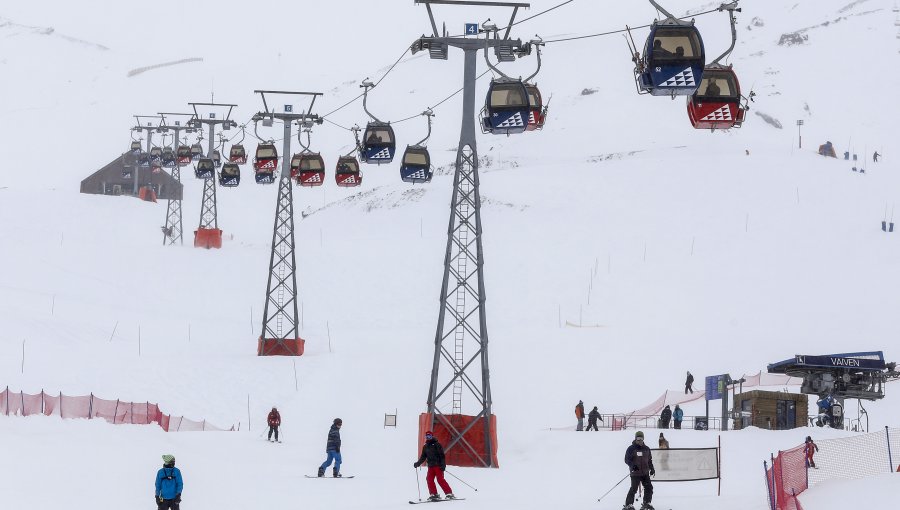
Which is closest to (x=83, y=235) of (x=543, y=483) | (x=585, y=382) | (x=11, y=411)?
(x=585, y=382)

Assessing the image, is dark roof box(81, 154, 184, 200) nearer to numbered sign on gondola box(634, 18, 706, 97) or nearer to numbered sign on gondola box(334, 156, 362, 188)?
numbered sign on gondola box(334, 156, 362, 188)

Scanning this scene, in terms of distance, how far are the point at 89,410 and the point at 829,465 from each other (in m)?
17.0

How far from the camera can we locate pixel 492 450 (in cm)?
2938

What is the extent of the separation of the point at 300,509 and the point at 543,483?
754 cm

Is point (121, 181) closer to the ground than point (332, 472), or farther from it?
farther from it

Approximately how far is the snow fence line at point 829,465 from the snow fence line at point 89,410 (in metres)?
15.9

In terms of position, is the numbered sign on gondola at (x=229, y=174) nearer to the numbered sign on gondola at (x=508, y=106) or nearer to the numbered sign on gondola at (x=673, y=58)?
the numbered sign on gondola at (x=508, y=106)

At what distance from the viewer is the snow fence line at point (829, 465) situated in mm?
17031

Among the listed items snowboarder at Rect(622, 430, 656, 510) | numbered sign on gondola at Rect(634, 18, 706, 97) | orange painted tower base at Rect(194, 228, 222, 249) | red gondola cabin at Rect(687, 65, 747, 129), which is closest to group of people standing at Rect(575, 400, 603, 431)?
red gondola cabin at Rect(687, 65, 747, 129)

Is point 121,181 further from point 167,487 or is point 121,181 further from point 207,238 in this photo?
point 167,487

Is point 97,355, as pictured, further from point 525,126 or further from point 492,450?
point 525,126

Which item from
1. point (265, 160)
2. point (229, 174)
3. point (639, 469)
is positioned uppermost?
point (229, 174)

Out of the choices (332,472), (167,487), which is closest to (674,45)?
(167,487)

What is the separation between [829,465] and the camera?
24141 millimetres
